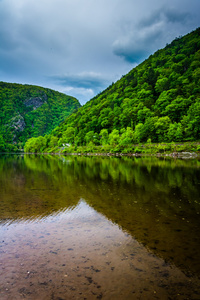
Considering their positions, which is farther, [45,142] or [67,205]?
A: [45,142]

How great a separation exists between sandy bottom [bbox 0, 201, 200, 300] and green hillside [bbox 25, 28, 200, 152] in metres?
69.9

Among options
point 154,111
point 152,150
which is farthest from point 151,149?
point 154,111

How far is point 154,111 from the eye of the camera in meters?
98.6

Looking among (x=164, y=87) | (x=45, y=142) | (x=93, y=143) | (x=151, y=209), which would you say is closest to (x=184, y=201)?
(x=151, y=209)

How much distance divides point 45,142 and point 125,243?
133m

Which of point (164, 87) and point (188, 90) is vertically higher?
point (164, 87)

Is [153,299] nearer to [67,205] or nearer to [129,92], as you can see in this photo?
[67,205]

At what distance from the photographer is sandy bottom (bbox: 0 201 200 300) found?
4.49 m

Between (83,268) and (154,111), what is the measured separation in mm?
100634

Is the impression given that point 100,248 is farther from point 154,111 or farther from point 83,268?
point 154,111

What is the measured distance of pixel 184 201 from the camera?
1218 centimetres

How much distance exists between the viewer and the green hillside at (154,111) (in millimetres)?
78188

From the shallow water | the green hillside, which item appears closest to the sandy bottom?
the shallow water

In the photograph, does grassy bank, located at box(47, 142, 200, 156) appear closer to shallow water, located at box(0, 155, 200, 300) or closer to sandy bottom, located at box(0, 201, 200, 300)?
shallow water, located at box(0, 155, 200, 300)
